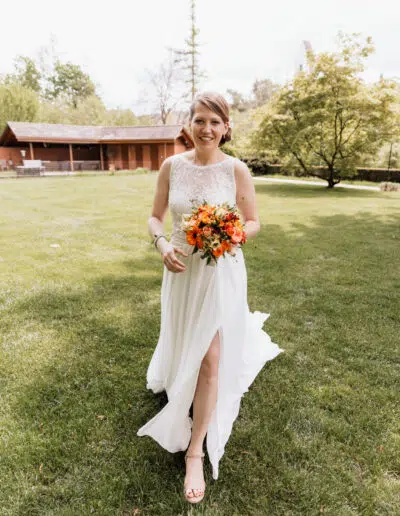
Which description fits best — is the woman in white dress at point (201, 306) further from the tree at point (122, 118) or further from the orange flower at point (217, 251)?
the tree at point (122, 118)

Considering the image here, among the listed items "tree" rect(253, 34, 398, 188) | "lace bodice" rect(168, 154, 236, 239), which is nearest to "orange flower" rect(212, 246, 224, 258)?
"lace bodice" rect(168, 154, 236, 239)

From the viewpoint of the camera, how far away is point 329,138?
20250 mm

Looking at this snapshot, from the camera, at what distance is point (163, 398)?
3.12 metres

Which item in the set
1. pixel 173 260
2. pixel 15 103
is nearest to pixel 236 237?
pixel 173 260

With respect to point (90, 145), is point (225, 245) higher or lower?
lower

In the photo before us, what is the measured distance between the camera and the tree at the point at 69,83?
6255 cm

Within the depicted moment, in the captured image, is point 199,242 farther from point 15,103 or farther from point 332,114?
point 15,103

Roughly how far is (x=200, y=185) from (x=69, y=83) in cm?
→ 7108

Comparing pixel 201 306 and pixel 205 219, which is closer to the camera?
pixel 205 219

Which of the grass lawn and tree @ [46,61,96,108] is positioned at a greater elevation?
tree @ [46,61,96,108]

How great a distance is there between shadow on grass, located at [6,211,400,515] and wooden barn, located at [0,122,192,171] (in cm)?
3202

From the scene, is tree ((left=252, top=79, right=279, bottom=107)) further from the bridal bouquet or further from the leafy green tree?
the bridal bouquet

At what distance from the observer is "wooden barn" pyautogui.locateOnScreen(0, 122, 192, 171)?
34500 mm

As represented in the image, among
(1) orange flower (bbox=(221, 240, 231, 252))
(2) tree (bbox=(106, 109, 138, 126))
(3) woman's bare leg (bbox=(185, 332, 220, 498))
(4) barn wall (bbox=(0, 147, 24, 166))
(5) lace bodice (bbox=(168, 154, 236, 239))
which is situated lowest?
(3) woman's bare leg (bbox=(185, 332, 220, 498))
